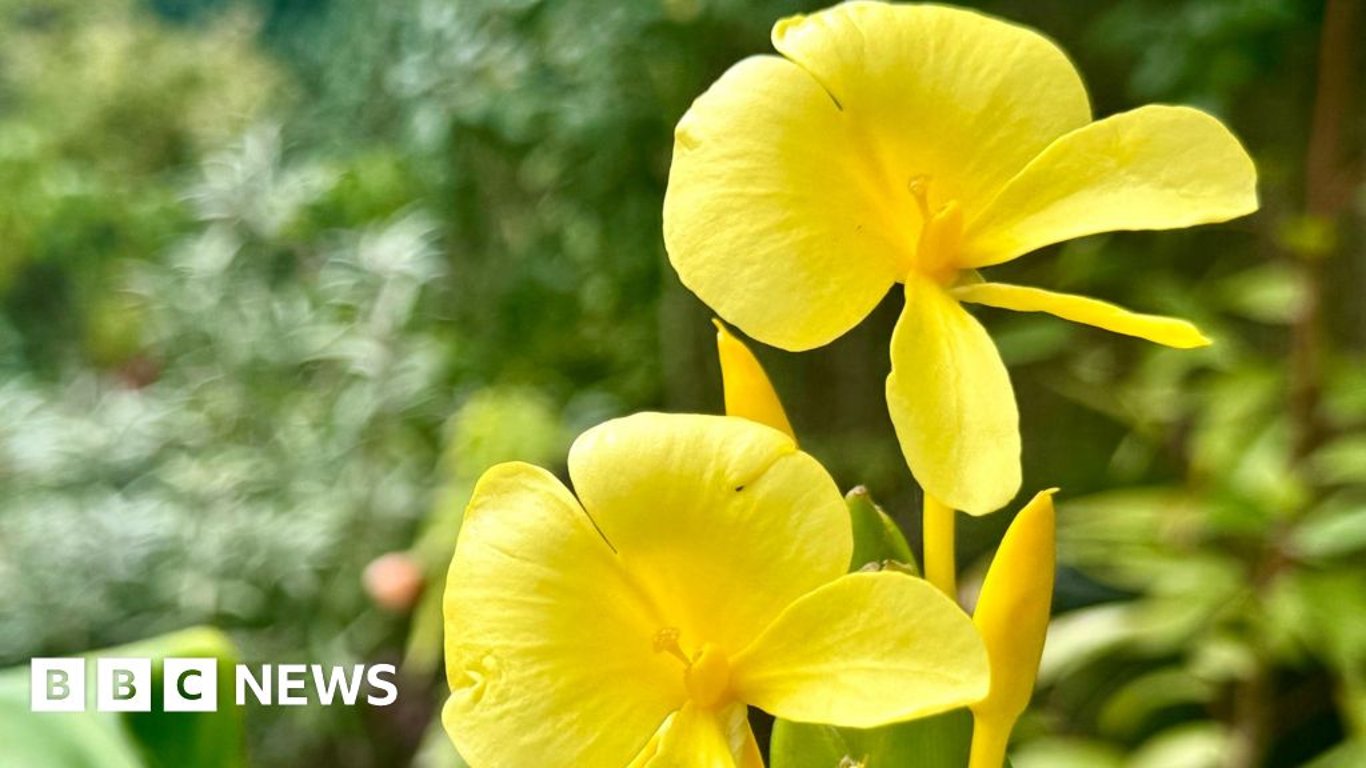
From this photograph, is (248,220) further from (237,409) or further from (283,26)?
(283,26)

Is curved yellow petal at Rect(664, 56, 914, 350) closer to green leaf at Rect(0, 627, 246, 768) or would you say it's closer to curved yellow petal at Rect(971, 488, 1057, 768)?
curved yellow petal at Rect(971, 488, 1057, 768)

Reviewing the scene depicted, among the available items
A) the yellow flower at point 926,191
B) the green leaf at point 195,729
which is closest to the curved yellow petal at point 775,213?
the yellow flower at point 926,191

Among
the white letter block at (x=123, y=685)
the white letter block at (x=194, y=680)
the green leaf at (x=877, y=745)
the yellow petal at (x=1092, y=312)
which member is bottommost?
the white letter block at (x=123, y=685)

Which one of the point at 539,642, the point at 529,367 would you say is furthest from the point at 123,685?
the point at 529,367

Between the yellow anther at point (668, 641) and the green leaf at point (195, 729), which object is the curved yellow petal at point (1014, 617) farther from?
the green leaf at point (195, 729)

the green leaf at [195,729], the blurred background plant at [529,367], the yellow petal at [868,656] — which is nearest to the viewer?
the yellow petal at [868,656]

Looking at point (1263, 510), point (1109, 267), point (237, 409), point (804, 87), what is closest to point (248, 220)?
point (237, 409)

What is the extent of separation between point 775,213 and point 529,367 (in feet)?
3.37

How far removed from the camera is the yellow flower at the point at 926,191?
0.63ft

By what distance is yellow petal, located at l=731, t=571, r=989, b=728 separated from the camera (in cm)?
17

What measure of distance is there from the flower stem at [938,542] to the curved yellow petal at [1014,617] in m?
0.02

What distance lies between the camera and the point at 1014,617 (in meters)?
0.20

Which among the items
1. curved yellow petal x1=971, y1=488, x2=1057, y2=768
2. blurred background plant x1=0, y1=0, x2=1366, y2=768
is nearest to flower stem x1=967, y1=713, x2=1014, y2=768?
curved yellow petal x1=971, y1=488, x2=1057, y2=768

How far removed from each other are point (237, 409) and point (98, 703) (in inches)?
32.6
